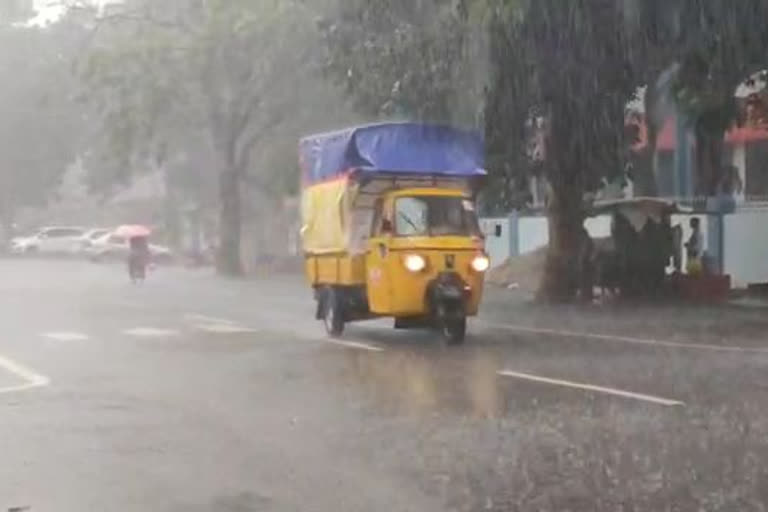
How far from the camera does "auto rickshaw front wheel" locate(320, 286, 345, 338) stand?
20547 millimetres

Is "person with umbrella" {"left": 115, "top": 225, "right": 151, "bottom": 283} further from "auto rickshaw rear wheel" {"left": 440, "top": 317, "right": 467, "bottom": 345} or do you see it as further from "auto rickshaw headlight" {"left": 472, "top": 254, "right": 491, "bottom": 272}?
"auto rickshaw headlight" {"left": 472, "top": 254, "right": 491, "bottom": 272}

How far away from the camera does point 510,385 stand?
14.2 meters

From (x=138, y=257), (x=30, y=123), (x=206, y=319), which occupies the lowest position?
(x=206, y=319)

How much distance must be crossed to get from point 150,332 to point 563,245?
8.98 metres

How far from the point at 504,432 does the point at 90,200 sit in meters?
79.1

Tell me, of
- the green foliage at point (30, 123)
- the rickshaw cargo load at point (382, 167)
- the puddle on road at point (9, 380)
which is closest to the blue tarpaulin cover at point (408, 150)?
the rickshaw cargo load at point (382, 167)

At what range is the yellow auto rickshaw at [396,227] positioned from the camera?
18.6m

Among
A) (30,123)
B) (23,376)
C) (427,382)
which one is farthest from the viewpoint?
(30,123)

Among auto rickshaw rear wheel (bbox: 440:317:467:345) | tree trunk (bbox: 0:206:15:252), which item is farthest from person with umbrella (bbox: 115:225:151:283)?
tree trunk (bbox: 0:206:15:252)

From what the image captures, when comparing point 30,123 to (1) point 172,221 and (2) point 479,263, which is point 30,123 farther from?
(2) point 479,263

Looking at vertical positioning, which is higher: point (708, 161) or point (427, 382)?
point (708, 161)

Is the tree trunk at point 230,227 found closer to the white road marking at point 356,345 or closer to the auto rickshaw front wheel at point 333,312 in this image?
the auto rickshaw front wheel at point 333,312

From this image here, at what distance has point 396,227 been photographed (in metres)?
18.8

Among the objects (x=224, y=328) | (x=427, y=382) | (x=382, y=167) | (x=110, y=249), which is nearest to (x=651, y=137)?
(x=382, y=167)
